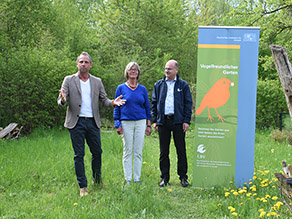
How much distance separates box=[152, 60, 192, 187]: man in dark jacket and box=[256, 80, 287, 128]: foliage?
29.6ft

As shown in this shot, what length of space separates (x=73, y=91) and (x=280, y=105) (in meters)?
11.2

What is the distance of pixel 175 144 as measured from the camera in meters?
5.63

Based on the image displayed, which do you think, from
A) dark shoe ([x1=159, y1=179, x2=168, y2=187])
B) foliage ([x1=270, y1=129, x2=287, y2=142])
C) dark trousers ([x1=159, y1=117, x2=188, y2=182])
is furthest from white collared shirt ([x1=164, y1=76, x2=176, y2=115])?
foliage ([x1=270, y1=129, x2=287, y2=142])

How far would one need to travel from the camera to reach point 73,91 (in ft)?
15.8

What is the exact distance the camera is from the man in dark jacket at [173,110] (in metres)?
5.45

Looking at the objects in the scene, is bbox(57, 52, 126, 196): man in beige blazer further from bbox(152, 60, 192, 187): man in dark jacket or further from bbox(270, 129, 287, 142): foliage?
bbox(270, 129, 287, 142): foliage

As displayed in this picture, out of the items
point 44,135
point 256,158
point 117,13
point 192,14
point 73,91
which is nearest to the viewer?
point 73,91

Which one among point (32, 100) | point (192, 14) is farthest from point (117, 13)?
point (32, 100)

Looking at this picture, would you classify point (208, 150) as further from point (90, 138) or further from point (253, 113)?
point (90, 138)

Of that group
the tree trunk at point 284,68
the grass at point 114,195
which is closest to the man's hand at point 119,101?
the grass at point 114,195

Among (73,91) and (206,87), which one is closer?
(73,91)

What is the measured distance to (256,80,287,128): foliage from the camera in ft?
44.6

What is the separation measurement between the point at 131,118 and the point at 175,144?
3.13ft

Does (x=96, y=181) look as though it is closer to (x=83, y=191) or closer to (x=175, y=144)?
(x=83, y=191)
